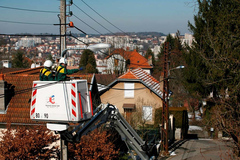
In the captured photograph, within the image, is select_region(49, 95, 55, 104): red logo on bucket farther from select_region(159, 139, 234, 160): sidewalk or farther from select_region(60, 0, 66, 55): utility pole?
select_region(159, 139, 234, 160): sidewalk

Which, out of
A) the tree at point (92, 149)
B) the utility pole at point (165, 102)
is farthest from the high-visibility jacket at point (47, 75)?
the utility pole at point (165, 102)

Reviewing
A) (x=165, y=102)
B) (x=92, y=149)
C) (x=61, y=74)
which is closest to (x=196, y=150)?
(x=165, y=102)

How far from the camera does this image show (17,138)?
10.4 m

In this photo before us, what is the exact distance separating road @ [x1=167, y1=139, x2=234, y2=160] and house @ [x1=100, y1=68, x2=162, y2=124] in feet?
22.7

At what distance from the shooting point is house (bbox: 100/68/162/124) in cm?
2928

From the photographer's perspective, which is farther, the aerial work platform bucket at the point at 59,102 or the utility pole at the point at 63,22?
the utility pole at the point at 63,22

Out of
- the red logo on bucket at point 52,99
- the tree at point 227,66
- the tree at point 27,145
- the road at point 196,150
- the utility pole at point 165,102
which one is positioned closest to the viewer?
the red logo on bucket at point 52,99

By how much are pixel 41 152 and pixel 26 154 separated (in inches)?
26.6

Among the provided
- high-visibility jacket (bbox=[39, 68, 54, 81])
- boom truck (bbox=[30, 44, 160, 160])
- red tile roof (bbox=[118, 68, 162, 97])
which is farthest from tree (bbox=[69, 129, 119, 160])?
red tile roof (bbox=[118, 68, 162, 97])

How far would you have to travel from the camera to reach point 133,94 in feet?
101

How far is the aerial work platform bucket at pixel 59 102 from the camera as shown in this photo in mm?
8008

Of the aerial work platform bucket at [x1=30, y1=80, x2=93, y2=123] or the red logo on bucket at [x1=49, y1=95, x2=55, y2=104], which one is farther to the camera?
the red logo on bucket at [x1=49, y1=95, x2=55, y2=104]

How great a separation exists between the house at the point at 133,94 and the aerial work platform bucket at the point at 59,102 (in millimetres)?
20355

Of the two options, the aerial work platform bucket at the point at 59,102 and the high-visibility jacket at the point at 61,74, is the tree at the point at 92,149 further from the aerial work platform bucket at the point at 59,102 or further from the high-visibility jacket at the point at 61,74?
the high-visibility jacket at the point at 61,74
